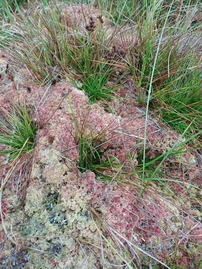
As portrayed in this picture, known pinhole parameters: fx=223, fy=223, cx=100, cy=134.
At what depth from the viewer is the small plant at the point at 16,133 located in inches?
53.6

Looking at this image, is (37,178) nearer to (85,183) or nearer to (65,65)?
(85,183)

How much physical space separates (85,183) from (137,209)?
33 cm

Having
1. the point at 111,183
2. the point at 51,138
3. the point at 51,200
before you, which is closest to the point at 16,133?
the point at 51,138

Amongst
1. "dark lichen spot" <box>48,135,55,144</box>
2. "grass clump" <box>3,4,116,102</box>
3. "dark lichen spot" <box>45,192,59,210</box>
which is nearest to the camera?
"dark lichen spot" <box>45,192,59,210</box>

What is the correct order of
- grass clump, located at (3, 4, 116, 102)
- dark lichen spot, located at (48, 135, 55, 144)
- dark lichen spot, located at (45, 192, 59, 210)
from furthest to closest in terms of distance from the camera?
1. grass clump, located at (3, 4, 116, 102)
2. dark lichen spot, located at (48, 135, 55, 144)
3. dark lichen spot, located at (45, 192, 59, 210)

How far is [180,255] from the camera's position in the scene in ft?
3.75

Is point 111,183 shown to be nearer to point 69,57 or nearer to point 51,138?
point 51,138

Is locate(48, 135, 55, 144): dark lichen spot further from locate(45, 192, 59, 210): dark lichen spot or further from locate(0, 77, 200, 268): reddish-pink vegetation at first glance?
locate(45, 192, 59, 210): dark lichen spot

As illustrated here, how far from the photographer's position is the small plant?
136 cm

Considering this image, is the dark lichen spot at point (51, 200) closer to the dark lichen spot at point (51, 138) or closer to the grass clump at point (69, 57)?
the dark lichen spot at point (51, 138)

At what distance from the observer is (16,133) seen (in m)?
1.42

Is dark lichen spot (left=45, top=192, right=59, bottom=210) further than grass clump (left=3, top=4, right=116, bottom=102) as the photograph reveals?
No

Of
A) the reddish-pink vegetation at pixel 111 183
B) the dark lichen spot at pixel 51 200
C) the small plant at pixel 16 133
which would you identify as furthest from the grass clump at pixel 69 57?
the dark lichen spot at pixel 51 200

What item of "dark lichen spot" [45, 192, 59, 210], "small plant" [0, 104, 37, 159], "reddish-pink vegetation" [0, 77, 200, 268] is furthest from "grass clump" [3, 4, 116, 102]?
"dark lichen spot" [45, 192, 59, 210]
